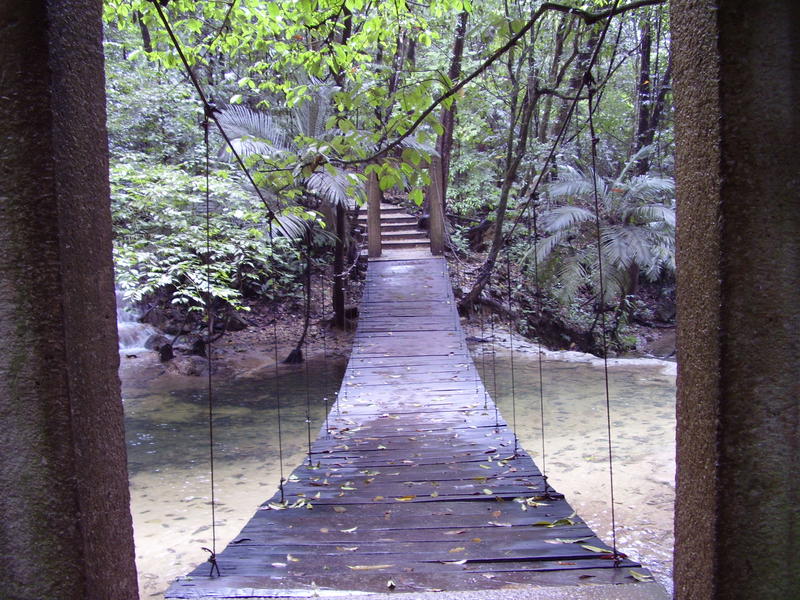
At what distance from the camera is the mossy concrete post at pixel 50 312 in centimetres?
70

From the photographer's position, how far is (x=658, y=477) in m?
3.20

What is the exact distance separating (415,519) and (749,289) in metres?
1.59

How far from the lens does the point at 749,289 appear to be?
709 millimetres

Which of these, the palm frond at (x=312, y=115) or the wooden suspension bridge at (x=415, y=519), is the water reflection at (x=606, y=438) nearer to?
the wooden suspension bridge at (x=415, y=519)

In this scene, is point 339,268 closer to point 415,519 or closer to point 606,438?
point 606,438

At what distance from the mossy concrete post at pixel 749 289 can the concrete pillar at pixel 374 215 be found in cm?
577

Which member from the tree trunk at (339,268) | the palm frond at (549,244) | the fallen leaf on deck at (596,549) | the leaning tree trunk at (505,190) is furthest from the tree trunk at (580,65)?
the fallen leaf on deck at (596,549)

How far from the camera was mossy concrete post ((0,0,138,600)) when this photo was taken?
70cm

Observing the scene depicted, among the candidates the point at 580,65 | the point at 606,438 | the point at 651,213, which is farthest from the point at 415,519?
the point at 580,65

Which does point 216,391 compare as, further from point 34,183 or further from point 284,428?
point 34,183

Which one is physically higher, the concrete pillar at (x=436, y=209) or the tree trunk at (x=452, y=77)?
the tree trunk at (x=452, y=77)

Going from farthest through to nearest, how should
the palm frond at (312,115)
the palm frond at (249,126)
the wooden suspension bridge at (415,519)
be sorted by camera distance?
the palm frond at (312,115) < the palm frond at (249,126) < the wooden suspension bridge at (415,519)

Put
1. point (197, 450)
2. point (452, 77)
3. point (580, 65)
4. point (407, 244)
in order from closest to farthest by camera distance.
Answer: point (197, 450), point (580, 65), point (452, 77), point (407, 244)

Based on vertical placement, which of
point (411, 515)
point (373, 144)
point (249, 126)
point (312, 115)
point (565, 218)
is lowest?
point (411, 515)
